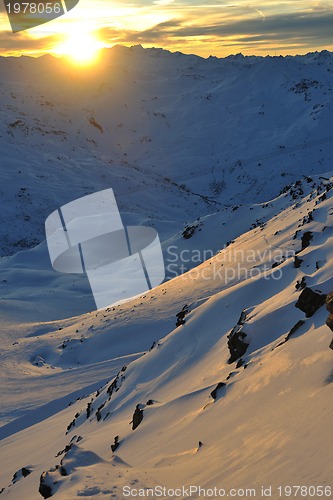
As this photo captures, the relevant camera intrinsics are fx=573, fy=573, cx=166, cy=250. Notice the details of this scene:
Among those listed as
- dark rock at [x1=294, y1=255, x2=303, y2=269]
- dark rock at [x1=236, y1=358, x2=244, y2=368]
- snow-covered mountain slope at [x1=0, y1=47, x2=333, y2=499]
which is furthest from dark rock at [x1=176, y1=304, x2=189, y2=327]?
dark rock at [x1=236, y1=358, x2=244, y2=368]

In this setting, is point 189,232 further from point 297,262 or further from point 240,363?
point 240,363

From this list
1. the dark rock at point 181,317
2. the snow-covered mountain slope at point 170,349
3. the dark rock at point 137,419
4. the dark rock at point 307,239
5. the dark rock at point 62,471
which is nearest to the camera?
the snow-covered mountain slope at point 170,349

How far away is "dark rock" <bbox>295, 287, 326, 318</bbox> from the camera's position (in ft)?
29.9

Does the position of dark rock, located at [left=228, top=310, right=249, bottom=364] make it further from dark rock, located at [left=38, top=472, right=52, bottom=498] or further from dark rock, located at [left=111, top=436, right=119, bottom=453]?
dark rock, located at [left=38, top=472, right=52, bottom=498]

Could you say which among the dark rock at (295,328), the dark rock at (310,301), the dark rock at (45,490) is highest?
the dark rock at (310,301)

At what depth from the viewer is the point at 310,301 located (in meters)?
9.21

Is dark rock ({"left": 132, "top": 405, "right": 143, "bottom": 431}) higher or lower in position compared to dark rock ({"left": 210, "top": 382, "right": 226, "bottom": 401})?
lower

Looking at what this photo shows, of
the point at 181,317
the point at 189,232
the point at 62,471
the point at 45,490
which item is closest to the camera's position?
the point at 45,490

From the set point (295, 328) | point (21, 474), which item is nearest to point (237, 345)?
point (295, 328)

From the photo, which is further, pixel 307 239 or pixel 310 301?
pixel 307 239

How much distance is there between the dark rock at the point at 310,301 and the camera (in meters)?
9.12

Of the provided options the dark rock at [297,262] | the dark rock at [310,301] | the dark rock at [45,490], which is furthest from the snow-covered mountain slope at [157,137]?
the dark rock at [45,490]

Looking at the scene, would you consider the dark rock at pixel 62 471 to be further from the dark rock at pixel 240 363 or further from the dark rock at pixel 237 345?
the dark rock at pixel 237 345

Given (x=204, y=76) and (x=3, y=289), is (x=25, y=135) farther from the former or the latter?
(x=204, y=76)
